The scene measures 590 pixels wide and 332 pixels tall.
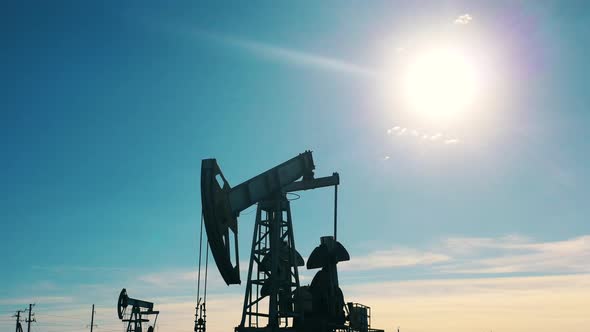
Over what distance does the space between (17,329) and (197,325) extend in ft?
139

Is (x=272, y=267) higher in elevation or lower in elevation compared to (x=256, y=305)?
higher

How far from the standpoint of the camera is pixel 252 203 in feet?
84.7

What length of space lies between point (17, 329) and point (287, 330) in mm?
43117

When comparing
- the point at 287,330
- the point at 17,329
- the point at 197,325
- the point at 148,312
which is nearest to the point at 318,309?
the point at 287,330

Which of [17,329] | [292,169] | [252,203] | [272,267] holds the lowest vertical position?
[17,329]

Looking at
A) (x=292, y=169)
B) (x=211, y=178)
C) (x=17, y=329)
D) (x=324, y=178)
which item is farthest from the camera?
(x=17, y=329)

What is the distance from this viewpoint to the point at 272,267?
27.8m

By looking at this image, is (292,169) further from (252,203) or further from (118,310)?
(118,310)

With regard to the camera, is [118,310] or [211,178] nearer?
[211,178]

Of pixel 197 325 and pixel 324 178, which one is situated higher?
pixel 324 178

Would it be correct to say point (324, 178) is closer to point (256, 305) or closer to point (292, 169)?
point (292, 169)

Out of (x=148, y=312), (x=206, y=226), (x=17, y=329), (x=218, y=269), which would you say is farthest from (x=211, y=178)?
(x=17, y=329)

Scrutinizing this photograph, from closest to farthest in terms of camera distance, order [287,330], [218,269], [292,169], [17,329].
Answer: [218,269], [287,330], [292,169], [17,329]

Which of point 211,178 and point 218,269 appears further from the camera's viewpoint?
point 218,269
